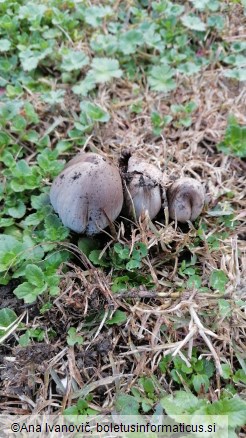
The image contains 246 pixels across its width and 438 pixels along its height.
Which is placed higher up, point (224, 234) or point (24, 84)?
point (24, 84)

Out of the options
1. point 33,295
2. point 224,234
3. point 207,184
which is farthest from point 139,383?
point 207,184

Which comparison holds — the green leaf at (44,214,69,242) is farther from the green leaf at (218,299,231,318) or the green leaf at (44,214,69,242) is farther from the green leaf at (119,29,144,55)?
the green leaf at (119,29,144,55)

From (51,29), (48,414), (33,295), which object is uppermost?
(51,29)

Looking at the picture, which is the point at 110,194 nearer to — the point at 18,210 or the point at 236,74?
the point at 18,210

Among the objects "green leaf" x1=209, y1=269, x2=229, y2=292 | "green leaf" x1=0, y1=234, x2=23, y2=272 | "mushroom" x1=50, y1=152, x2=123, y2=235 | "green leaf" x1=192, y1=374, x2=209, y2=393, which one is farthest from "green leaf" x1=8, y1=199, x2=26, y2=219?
"green leaf" x1=192, y1=374, x2=209, y2=393

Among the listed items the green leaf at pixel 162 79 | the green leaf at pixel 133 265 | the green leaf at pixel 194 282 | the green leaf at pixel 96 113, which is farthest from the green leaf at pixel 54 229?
the green leaf at pixel 162 79

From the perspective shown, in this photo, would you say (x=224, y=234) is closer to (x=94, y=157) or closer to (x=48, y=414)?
(x=94, y=157)

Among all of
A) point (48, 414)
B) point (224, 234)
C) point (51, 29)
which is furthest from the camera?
point (51, 29)
